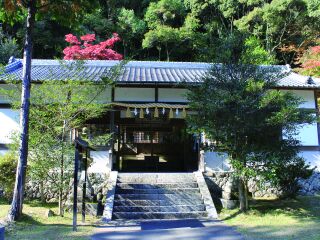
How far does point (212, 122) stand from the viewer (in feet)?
28.4

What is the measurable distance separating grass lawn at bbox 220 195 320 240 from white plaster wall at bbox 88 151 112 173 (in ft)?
14.7

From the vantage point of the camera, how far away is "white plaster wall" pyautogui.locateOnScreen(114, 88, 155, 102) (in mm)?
12500

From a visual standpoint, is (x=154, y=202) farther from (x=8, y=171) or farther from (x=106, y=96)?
(x=106, y=96)

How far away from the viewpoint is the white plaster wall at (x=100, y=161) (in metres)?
11.6

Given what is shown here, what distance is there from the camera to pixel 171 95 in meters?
12.7

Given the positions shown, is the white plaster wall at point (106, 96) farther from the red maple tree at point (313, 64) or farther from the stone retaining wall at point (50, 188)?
the red maple tree at point (313, 64)

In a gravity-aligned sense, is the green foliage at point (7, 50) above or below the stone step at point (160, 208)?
above

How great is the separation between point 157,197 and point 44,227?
130 inches

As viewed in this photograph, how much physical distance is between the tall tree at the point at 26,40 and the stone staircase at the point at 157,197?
2.46 metres

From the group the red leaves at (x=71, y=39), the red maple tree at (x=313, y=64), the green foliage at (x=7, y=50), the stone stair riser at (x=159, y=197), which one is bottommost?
the stone stair riser at (x=159, y=197)

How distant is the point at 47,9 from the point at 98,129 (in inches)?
200

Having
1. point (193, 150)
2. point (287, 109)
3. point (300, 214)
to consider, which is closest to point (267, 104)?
point (287, 109)

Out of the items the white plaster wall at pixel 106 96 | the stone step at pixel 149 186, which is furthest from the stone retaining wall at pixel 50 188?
the white plaster wall at pixel 106 96

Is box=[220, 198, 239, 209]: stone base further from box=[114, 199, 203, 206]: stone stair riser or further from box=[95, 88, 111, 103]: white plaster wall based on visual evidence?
box=[95, 88, 111, 103]: white plaster wall
